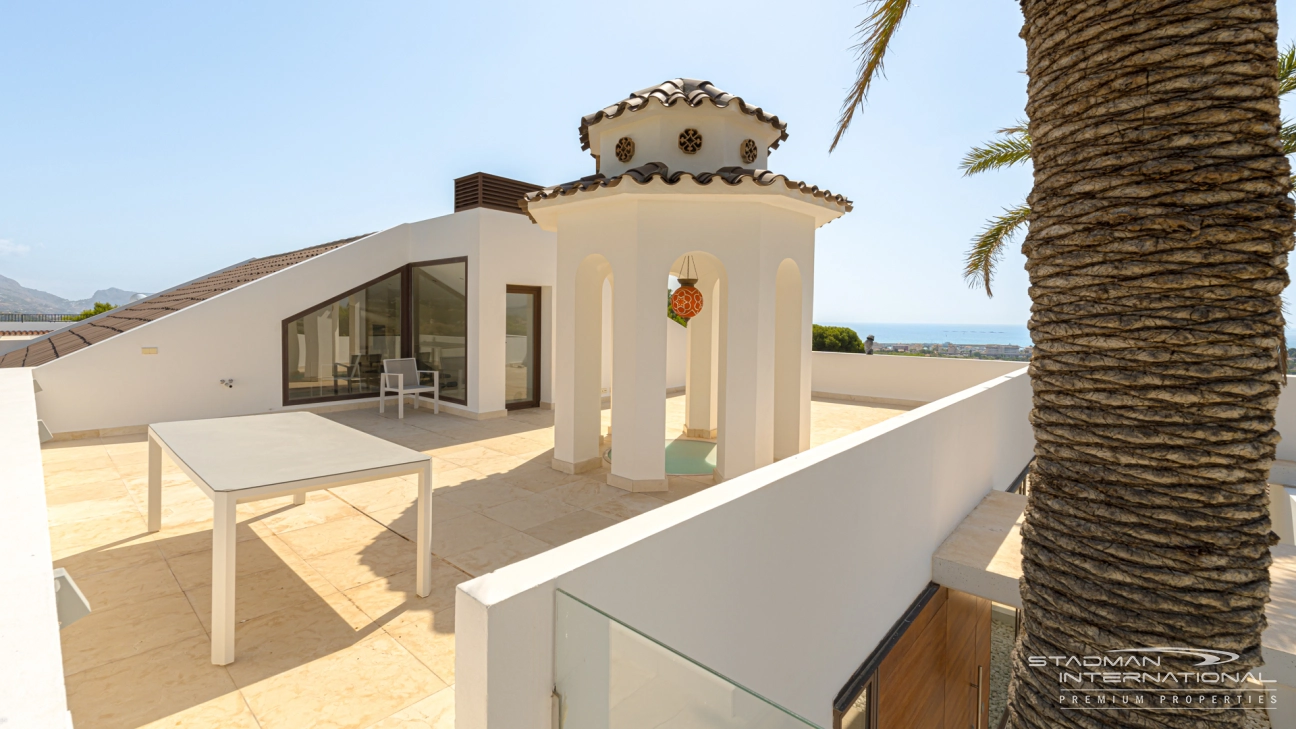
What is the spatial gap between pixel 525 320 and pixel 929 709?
31.5ft

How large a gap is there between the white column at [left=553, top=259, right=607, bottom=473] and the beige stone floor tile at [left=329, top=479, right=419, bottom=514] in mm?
1929

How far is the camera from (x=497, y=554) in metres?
4.88

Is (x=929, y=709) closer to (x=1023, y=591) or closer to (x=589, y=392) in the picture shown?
(x=1023, y=591)

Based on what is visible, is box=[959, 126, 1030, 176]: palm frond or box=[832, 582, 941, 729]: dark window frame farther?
box=[959, 126, 1030, 176]: palm frond

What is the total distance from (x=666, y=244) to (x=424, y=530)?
13.9ft

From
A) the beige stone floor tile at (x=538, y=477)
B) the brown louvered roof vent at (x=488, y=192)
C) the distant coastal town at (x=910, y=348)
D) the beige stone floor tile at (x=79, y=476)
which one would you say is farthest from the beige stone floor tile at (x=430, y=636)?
the distant coastal town at (x=910, y=348)

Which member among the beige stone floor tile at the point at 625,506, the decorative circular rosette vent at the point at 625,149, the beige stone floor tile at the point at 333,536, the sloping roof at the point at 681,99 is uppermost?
the sloping roof at the point at 681,99

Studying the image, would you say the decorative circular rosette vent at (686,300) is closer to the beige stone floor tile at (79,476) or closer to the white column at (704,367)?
the white column at (704,367)

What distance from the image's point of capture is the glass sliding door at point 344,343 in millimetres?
10906

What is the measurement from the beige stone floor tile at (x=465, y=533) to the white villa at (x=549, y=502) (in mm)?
63

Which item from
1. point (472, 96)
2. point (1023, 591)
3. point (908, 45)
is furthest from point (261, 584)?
point (472, 96)

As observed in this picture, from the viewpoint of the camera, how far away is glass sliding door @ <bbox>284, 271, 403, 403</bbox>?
10906 millimetres

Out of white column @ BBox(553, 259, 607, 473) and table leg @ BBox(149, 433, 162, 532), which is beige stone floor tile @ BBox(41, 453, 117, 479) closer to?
table leg @ BBox(149, 433, 162, 532)

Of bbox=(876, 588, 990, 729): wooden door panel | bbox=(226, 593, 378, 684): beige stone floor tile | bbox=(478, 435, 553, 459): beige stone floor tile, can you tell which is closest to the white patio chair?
bbox=(478, 435, 553, 459): beige stone floor tile
